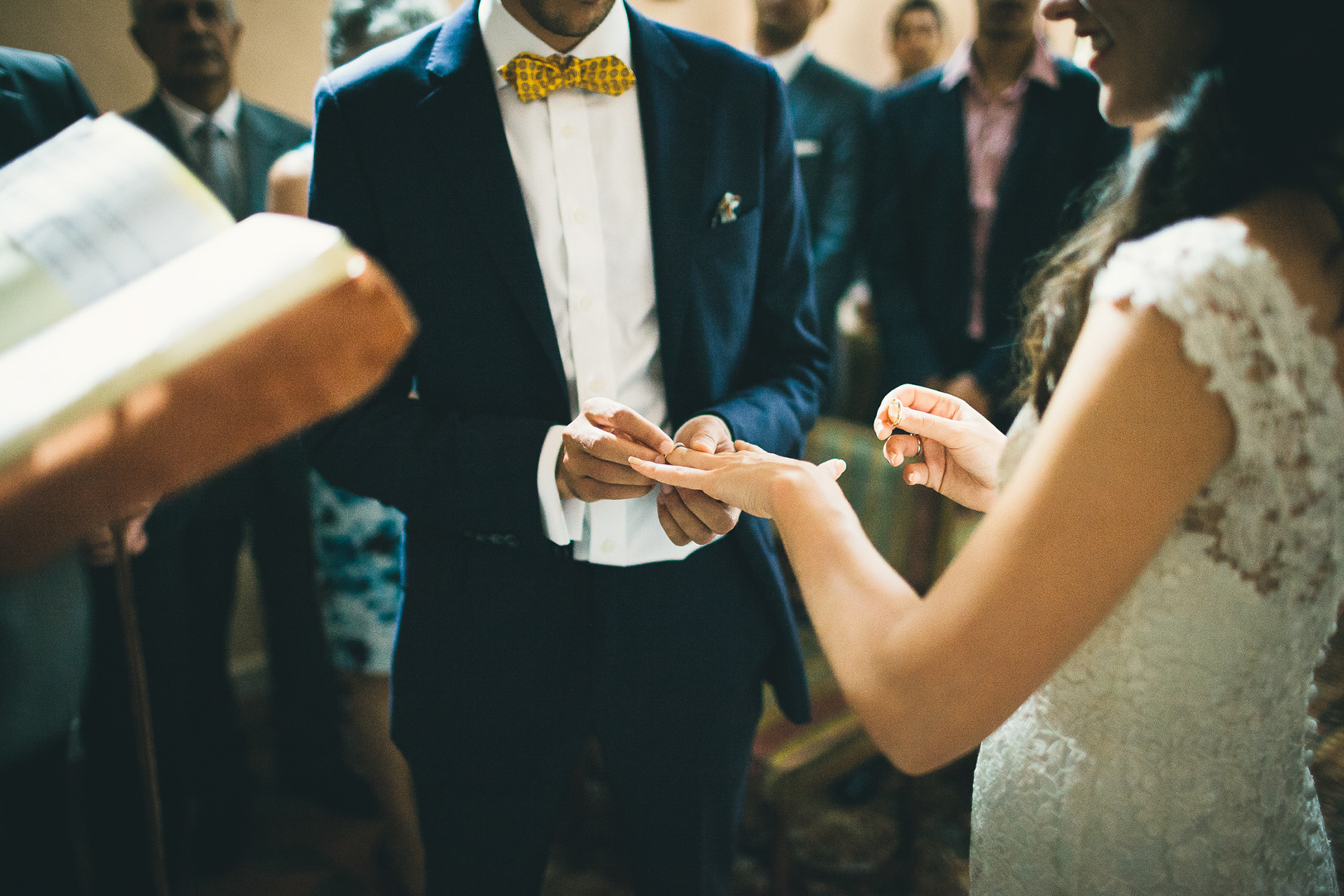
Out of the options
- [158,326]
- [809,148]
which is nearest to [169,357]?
[158,326]

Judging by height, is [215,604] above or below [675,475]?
below

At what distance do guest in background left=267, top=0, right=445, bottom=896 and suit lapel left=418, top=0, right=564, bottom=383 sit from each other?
2.45 feet

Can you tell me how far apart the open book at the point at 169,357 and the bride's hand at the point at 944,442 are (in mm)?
743

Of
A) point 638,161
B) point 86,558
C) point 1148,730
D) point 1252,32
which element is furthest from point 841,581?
point 86,558

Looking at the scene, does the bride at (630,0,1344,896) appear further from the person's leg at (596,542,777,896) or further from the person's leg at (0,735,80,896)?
the person's leg at (0,735,80,896)

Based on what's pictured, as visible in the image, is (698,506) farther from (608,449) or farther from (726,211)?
(726,211)

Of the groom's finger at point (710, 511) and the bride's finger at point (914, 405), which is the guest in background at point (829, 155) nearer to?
the bride's finger at point (914, 405)

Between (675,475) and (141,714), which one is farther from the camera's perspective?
(675,475)

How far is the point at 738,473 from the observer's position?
92 centimetres

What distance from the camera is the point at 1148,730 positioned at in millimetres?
790

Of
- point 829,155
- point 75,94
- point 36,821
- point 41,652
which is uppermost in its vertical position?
point 75,94

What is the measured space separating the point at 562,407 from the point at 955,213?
1757 mm

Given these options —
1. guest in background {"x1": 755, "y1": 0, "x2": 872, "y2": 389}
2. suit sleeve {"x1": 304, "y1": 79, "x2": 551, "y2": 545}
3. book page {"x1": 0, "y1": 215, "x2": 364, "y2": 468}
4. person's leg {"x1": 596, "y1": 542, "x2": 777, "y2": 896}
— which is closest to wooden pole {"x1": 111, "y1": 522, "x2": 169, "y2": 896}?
book page {"x1": 0, "y1": 215, "x2": 364, "y2": 468}

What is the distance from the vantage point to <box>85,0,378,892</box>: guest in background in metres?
1.89
